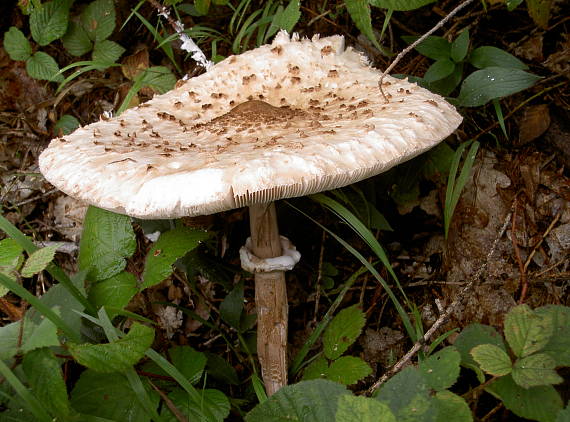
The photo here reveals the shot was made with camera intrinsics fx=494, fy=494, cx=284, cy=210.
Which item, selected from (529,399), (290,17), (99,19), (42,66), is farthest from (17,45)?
(529,399)

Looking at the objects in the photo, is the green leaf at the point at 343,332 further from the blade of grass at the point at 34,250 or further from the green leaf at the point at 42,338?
the green leaf at the point at 42,338

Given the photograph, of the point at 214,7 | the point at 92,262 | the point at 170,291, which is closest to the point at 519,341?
the point at 92,262

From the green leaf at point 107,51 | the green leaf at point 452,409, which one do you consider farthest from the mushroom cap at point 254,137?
the green leaf at point 107,51

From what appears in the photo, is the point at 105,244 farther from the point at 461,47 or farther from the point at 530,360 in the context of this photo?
the point at 461,47

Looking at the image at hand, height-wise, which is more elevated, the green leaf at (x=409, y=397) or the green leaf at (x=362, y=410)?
the green leaf at (x=362, y=410)

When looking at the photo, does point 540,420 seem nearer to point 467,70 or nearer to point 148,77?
point 467,70

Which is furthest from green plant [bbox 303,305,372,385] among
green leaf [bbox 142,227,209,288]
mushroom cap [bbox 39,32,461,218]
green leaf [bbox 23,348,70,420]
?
green leaf [bbox 23,348,70,420]
